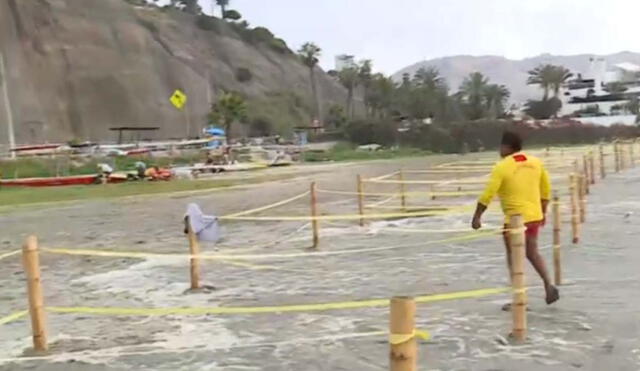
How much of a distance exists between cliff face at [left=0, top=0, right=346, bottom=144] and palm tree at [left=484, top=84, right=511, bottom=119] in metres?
24.0

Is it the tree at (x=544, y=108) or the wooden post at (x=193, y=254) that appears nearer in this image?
the wooden post at (x=193, y=254)

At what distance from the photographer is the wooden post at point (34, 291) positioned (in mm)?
7438

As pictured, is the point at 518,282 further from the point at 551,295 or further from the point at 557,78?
the point at 557,78

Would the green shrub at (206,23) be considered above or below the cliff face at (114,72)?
above

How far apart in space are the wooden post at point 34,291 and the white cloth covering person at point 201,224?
2.79m

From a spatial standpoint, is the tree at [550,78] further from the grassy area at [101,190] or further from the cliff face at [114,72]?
the grassy area at [101,190]

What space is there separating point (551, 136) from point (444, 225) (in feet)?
211

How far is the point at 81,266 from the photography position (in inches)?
524

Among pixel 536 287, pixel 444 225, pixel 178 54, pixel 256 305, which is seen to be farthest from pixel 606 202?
pixel 178 54

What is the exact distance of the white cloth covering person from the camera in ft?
34.0

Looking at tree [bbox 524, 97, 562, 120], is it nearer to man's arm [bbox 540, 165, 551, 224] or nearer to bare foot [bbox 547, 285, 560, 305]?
man's arm [bbox 540, 165, 551, 224]

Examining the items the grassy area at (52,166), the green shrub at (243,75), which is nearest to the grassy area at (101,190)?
the grassy area at (52,166)

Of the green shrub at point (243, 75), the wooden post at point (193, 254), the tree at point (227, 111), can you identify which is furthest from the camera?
the green shrub at point (243, 75)

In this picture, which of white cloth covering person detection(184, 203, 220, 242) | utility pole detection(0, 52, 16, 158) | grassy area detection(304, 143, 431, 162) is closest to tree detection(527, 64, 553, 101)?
grassy area detection(304, 143, 431, 162)
